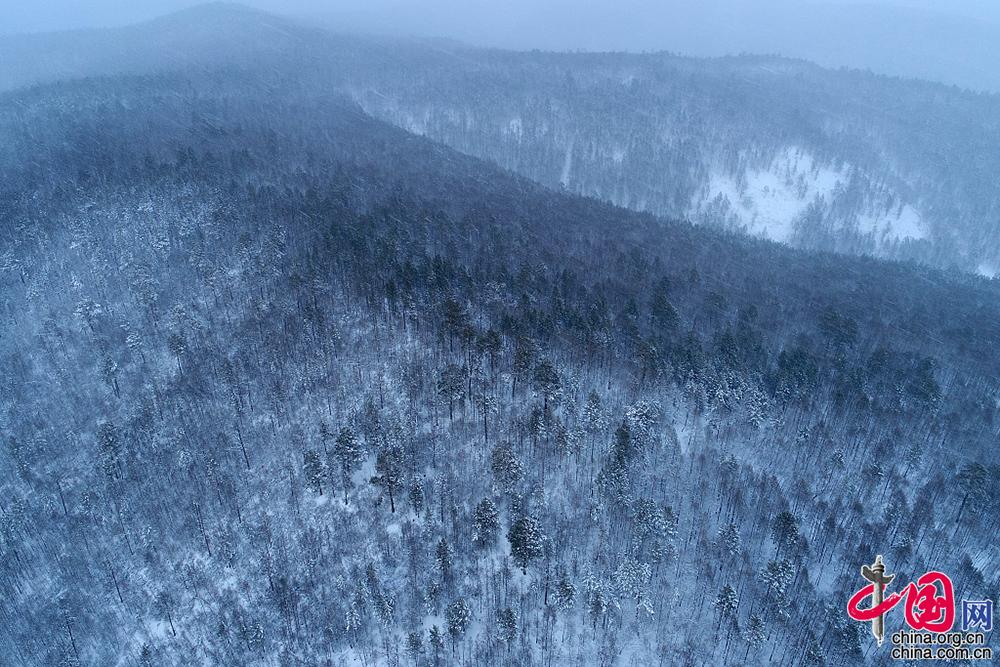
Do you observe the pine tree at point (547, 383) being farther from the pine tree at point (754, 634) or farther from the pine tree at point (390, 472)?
the pine tree at point (754, 634)

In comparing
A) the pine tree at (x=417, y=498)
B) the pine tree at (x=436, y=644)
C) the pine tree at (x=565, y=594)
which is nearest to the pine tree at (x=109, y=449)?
the pine tree at (x=417, y=498)

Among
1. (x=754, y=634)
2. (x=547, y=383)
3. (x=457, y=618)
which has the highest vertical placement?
(x=547, y=383)

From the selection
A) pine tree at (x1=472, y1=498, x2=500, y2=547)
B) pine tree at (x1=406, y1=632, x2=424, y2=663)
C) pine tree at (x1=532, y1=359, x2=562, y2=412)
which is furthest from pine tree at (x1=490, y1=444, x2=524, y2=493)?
pine tree at (x1=406, y1=632, x2=424, y2=663)

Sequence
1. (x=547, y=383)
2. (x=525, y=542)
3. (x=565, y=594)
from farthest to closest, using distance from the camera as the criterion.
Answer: (x=547, y=383) < (x=525, y=542) < (x=565, y=594)

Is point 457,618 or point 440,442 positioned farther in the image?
point 440,442

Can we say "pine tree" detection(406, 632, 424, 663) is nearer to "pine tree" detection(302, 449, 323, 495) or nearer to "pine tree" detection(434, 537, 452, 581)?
"pine tree" detection(434, 537, 452, 581)

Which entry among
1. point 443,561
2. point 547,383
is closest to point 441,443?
point 443,561

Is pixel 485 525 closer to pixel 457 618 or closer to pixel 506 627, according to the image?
pixel 457 618
